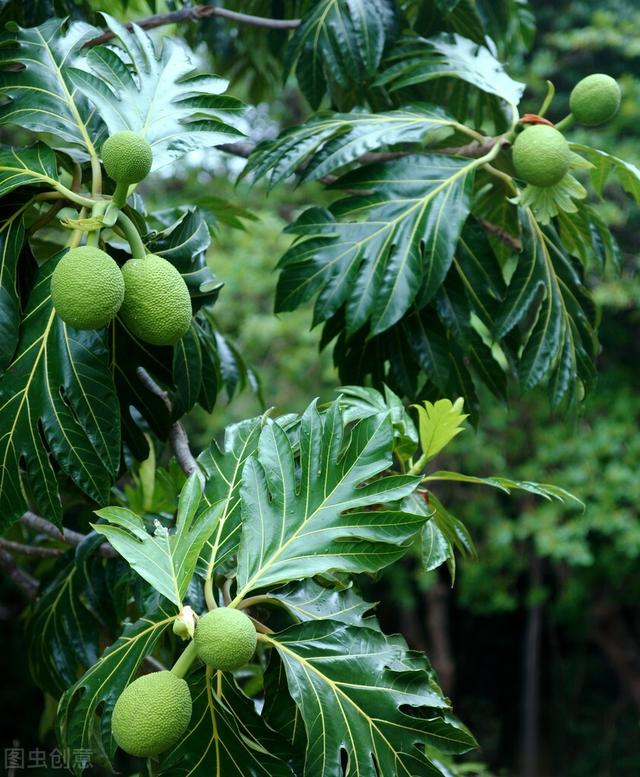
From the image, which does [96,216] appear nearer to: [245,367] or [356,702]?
[356,702]

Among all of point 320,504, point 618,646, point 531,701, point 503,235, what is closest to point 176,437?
point 320,504

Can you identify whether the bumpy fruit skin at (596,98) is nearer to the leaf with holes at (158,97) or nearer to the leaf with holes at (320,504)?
the leaf with holes at (158,97)

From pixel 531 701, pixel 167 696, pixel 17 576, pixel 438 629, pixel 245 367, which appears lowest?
pixel 531 701

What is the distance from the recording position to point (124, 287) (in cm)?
101

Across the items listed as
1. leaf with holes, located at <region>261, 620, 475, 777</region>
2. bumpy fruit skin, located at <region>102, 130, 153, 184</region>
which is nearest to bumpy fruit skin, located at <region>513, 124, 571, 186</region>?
bumpy fruit skin, located at <region>102, 130, 153, 184</region>

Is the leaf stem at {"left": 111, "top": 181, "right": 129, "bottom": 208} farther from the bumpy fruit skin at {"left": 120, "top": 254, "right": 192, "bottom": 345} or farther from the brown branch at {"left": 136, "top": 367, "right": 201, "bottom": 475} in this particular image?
the brown branch at {"left": 136, "top": 367, "right": 201, "bottom": 475}

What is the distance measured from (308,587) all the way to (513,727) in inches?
253

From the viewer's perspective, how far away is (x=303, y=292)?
1604 mm

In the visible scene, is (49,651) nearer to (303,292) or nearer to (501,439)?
(303,292)

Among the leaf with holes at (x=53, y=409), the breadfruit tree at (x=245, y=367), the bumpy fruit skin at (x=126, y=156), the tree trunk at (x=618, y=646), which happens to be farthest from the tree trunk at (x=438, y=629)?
the bumpy fruit skin at (x=126, y=156)

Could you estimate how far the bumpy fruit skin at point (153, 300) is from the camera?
39.9 inches

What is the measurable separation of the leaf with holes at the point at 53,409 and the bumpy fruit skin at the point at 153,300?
155mm

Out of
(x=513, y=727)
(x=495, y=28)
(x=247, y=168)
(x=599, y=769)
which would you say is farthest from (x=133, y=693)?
(x=513, y=727)

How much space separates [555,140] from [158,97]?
609mm
